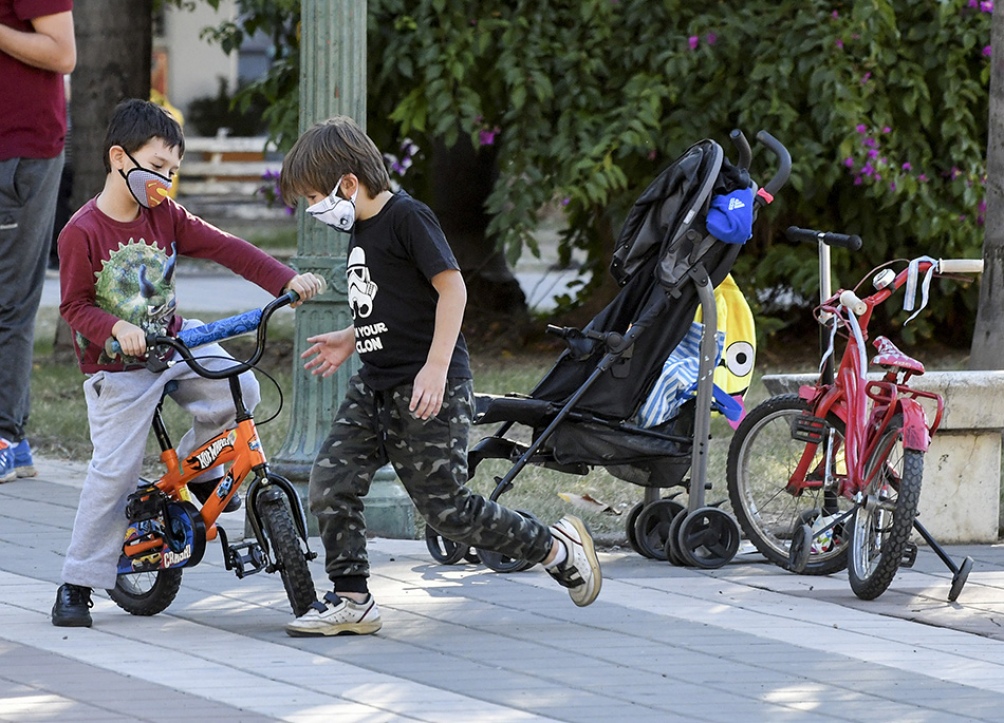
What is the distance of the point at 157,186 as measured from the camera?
486 cm

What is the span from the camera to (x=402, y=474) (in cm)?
483

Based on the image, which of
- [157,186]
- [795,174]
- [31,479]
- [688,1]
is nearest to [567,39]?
[688,1]

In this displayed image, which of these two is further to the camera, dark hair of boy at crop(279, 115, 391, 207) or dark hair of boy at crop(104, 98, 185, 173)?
dark hair of boy at crop(104, 98, 185, 173)

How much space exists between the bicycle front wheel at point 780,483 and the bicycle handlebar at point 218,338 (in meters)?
1.94

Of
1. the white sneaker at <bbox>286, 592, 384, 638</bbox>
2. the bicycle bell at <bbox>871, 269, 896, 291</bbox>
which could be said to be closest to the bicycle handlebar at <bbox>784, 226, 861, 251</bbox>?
the bicycle bell at <bbox>871, 269, 896, 291</bbox>

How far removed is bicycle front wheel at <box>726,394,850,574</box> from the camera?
229 inches

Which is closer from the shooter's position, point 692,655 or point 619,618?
point 692,655

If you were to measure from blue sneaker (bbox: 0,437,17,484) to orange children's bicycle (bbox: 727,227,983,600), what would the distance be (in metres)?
3.15

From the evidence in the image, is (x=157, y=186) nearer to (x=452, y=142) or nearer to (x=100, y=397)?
(x=100, y=397)

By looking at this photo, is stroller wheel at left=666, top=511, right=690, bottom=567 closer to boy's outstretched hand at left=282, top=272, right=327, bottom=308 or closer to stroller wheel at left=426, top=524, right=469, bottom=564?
stroller wheel at left=426, top=524, right=469, bottom=564

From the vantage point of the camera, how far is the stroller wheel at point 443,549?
5.79m

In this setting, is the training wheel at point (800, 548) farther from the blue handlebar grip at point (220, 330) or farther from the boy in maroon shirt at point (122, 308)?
the blue handlebar grip at point (220, 330)

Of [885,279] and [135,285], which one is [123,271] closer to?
[135,285]

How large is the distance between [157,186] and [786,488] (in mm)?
2496
